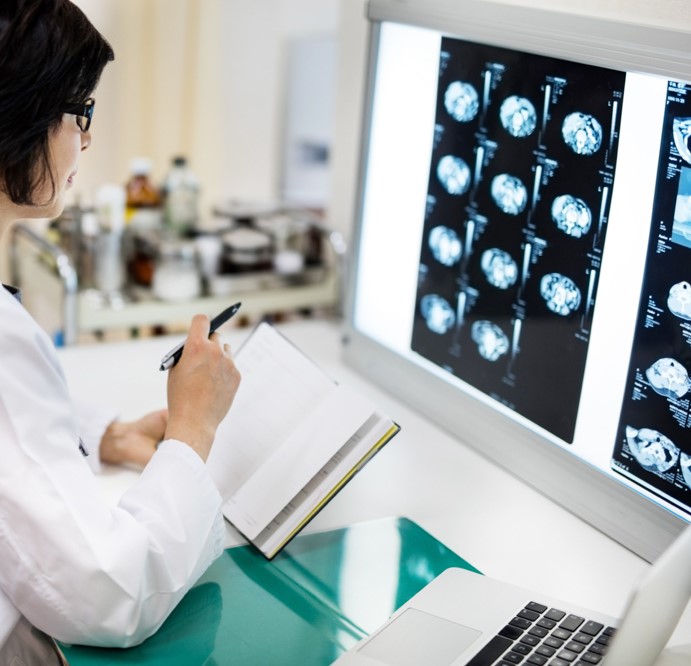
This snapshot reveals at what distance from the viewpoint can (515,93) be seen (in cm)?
121

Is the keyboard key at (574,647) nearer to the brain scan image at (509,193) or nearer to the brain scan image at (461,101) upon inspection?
the brain scan image at (509,193)

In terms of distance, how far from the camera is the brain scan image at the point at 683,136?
3.23ft

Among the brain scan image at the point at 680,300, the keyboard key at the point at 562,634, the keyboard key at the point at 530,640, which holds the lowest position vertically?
the keyboard key at the point at 530,640

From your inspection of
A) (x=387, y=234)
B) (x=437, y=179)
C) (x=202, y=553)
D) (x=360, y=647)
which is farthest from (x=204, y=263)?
(x=360, y=647)

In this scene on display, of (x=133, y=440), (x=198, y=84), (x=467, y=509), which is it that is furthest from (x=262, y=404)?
(x=198, y=84)

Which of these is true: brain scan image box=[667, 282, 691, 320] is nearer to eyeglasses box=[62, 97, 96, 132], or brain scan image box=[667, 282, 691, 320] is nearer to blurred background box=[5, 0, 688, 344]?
blurred background box=[5, 0, 688, 344]

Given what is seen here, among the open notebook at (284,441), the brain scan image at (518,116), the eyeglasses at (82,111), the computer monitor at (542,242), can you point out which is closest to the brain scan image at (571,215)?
the computer monitor at (542,242)

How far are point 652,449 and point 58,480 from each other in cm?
65

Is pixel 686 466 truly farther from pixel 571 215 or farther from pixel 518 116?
pixel 518 116

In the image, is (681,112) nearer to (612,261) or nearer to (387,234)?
(612,261)

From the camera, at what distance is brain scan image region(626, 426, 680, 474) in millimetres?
1070

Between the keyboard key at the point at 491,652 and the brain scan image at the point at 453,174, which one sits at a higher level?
the brain scan image at the point at 453,174

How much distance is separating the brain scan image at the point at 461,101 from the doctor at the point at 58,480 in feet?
1.66

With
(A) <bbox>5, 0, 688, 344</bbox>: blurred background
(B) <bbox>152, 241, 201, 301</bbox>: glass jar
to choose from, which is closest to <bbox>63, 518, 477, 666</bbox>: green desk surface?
(A) <bbox>5, 0, 688, 344</bbox>: blurred background
